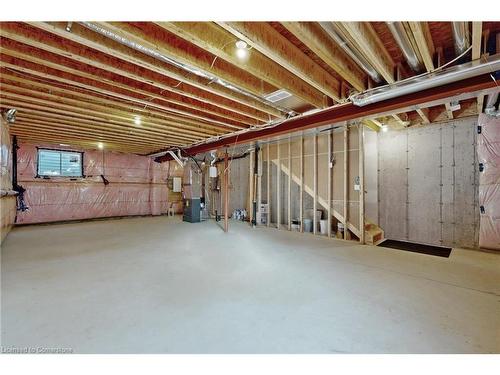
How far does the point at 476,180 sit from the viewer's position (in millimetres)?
4012

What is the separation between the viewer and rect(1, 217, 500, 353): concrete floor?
1565 mm

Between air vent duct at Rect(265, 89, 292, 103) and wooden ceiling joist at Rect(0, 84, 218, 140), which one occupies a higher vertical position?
air vent duct at Rect(265, 89, 292, 103)

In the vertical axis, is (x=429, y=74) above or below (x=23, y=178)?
above

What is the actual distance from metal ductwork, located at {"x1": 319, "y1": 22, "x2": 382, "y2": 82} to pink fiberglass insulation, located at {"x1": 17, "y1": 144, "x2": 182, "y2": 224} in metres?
8.05

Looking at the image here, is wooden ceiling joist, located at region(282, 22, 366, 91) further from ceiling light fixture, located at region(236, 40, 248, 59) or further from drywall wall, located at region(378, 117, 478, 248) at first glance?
drywall wall, located at region(378, 117, 478, 248)

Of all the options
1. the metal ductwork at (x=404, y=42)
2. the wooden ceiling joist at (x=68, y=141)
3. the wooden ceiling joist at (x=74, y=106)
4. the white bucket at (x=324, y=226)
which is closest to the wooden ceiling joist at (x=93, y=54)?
the wooden ceiling joist at (x=74, y=106)

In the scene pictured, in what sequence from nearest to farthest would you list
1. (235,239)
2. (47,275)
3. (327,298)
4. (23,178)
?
1. (327,298)
2. (47,275)
3. (235,239)
4. (23,178)

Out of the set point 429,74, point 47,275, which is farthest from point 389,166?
point 47,275

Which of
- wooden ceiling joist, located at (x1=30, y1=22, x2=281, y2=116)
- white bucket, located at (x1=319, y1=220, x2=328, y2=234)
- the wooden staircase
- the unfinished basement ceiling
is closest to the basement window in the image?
the unfinished basement ceiling

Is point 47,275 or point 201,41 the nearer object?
point 201,41

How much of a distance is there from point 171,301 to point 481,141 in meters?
5.32

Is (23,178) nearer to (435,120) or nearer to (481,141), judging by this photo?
(435,120)

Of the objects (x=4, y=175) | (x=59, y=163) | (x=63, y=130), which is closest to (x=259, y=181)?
(x=63, y=130)

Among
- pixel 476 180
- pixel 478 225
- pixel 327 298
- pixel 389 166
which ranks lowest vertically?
pixel 327 298
